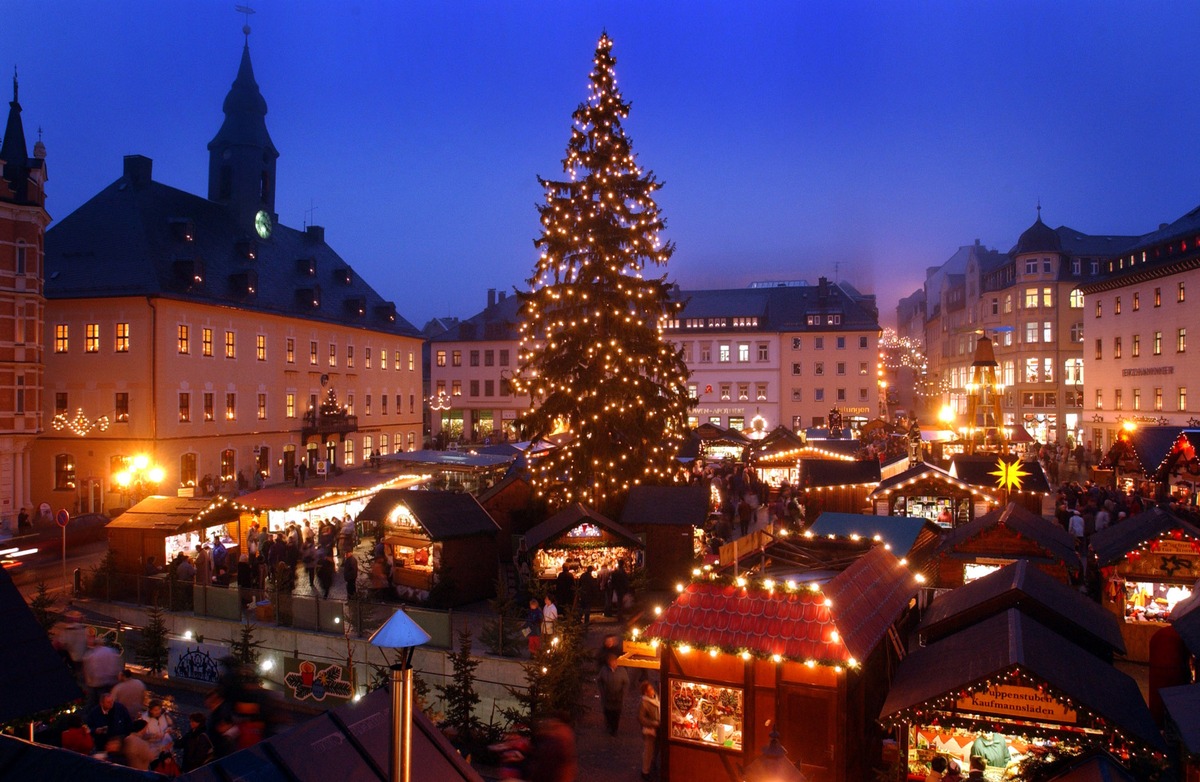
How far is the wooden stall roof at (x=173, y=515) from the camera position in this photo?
786 inches

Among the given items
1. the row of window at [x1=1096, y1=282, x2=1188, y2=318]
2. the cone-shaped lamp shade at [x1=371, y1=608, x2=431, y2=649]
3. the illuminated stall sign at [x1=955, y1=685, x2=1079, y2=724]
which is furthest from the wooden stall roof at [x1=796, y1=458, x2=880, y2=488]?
the cone-shaped lamp shade at [x1=371, y1=608, x2=431, y2=649]

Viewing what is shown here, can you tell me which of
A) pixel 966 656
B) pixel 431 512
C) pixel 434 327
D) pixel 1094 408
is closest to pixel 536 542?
pixel 431 512

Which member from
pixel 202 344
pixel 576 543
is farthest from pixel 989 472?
pixel 202 344

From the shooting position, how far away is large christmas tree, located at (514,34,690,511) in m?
23.4

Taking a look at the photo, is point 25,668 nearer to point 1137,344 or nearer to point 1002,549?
point 1002,549

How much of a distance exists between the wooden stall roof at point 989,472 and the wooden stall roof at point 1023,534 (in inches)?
321

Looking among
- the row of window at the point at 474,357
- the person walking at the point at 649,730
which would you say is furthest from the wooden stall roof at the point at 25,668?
the row of window at the point at 474,357

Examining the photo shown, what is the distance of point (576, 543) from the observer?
18.5m

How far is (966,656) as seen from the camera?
8.73m

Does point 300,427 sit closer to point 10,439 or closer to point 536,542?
point 10,439

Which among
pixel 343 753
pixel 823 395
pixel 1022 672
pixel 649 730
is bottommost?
pixel 649 730

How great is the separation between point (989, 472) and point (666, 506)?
12.4 metres

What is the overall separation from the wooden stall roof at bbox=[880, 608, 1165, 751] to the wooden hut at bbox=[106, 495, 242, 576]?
17624 millimetres

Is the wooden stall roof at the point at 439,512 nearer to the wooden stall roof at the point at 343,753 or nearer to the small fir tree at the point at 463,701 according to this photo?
the small fir tree at the point at 463,701
